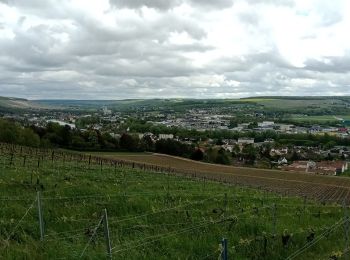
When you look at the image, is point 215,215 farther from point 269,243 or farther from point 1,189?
point 1,189

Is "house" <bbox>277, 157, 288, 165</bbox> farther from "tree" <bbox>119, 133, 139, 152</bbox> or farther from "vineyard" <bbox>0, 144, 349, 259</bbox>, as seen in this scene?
"vineyard" <bbox>0, 144, 349, 259</bbox>

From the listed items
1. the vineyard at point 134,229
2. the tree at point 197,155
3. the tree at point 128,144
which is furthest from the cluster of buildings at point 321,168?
the vineyard at point 134,229

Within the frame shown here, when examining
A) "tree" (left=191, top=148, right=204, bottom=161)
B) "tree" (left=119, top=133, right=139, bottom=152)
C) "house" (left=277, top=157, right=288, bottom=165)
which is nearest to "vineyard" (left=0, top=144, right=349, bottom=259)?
"tree" (left=119, top=133, right=139, bottom=152)

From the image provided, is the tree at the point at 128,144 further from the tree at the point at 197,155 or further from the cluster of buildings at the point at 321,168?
the cluster of buildings at the point at 321,168

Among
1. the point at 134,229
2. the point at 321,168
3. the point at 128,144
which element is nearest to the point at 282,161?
the point at 321,168

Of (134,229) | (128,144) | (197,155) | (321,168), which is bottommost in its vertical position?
(321,168)

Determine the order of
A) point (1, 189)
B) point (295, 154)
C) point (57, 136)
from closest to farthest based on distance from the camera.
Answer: point (1, 189), point (57, 136), point (295, 154)

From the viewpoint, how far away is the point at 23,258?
23.8ft

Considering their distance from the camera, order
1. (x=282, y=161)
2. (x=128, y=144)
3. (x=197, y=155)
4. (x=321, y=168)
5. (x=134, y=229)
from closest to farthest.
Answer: (x=134, y=229)
(x=321, y=168)
(x=128, y=144)
(x=197, y=155)
(x=282, y=161)

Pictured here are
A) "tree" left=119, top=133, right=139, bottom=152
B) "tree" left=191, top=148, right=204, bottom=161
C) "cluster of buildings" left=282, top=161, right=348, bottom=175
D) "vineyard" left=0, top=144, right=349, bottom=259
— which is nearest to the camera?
"vineyard" left=0, top=144, right=349, bottom=259

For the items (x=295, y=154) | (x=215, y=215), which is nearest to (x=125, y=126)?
(x=295, y=154)

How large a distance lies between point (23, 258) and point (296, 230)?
8.59 meters

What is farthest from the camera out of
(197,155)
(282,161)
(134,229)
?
(282,161)

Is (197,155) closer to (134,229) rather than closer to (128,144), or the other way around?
(128,144)
